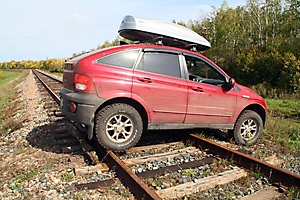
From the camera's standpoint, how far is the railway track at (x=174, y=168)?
3.75 metres

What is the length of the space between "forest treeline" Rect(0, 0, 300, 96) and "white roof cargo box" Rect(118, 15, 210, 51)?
403 inches

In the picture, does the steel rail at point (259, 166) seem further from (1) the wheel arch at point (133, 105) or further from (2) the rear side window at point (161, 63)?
(2) the rear side window at point (161, 63)

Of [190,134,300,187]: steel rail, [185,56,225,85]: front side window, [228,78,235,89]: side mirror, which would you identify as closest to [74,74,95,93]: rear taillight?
[185,56,225,85]: front side window

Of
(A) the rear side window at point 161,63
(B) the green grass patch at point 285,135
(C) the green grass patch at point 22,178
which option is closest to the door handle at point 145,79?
(A) the rear side window at point 161,63

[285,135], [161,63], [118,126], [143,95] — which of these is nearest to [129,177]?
[118,126]

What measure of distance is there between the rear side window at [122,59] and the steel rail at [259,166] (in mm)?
2171

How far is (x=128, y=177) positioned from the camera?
153 inches

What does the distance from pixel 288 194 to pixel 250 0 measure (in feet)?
98.8

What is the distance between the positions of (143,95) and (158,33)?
143 centimetres

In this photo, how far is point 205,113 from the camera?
5.63 metres

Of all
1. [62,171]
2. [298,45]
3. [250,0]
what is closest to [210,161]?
[62,171]

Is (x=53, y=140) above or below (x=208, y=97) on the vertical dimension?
below

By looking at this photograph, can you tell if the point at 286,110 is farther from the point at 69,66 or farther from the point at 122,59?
the point at 69,66

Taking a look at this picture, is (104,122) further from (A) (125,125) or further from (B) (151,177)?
(B) (151,177)
